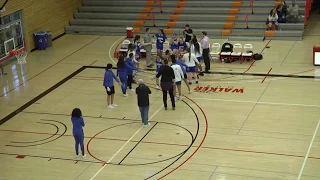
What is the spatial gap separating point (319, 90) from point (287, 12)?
9128mm

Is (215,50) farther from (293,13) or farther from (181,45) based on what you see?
(293,13)

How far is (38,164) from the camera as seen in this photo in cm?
1666

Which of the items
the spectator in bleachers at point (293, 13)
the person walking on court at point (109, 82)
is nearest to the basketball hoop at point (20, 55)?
the person walking on court at point (109, 82)

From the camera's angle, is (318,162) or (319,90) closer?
(318,162)

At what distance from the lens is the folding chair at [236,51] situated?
25.7m

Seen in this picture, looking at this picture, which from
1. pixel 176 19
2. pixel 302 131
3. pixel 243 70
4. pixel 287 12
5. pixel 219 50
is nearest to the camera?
pixel 302 131

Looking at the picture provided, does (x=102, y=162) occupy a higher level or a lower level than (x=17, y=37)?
lower

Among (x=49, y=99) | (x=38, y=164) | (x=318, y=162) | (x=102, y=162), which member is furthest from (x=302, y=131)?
(x=49, y=99)

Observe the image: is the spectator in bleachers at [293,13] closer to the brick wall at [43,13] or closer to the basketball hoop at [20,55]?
the brick wall at [43,13]

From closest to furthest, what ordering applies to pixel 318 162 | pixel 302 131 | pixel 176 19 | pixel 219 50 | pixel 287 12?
pixel 318 162, pixel 302 131, pixel 219 50, pixel 287 12, pixel 176 19

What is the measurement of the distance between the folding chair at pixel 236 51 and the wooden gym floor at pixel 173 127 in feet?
2.21

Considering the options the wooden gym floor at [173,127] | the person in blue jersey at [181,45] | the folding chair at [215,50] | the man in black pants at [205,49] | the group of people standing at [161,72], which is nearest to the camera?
the wooden gym floor at [173,127]

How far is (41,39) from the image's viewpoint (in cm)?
2984

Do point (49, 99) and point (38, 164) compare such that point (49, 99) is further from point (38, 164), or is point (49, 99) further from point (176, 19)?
point (176, 19)
